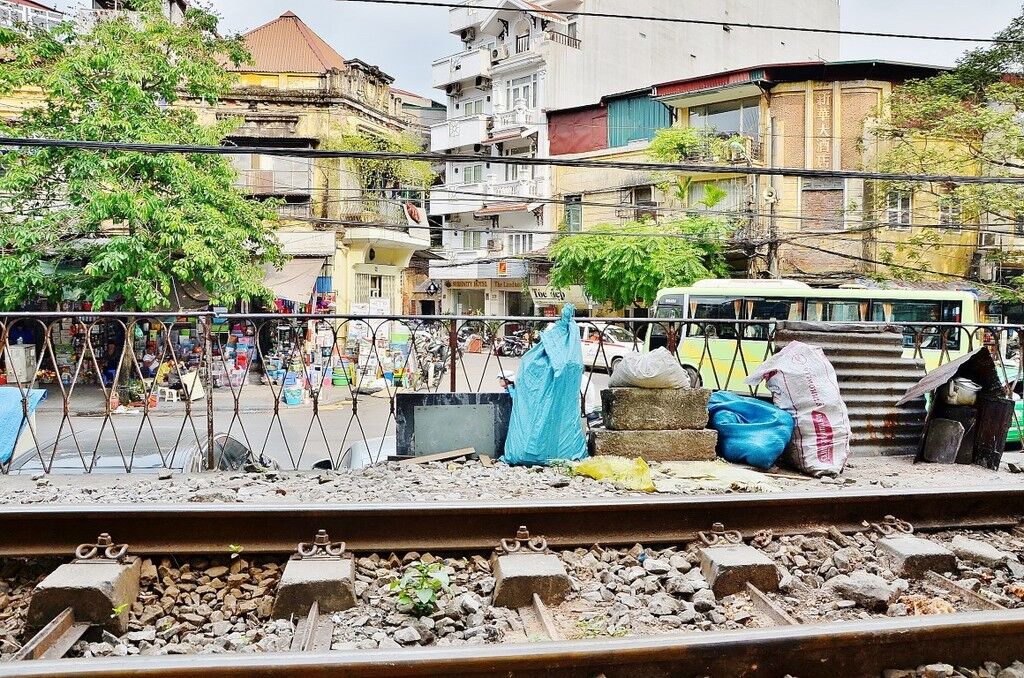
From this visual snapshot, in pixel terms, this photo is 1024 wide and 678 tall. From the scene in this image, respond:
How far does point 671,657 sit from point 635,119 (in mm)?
31522

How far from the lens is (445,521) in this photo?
162 inches

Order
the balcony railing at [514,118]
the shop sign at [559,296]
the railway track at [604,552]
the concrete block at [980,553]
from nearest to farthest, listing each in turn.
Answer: the railway track at [604,552]
the concrete block at [980,553]
the shop sign at [559,296]
the balcony railing at [514,118]

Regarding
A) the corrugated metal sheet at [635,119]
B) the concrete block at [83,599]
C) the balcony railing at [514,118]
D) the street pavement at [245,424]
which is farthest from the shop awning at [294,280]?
the concrete block at [83,599]

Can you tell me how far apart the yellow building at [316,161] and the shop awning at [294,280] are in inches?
9.0

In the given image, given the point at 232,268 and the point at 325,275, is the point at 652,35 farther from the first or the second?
the point at 232,268

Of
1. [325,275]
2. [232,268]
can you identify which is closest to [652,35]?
[325,275]

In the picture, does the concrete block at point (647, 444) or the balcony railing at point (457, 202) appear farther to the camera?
the balcony railing at point (457, 202)

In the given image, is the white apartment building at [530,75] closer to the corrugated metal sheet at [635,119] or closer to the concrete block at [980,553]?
the corrugated metal sheet at [635,119]

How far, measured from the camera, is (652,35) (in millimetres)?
38688

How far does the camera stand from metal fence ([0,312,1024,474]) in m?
6.59

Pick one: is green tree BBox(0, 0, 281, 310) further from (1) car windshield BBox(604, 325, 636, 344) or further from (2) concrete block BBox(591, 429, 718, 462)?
(2) concrete block BBox(591, 429, 718, 462)

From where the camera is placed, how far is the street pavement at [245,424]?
680cm

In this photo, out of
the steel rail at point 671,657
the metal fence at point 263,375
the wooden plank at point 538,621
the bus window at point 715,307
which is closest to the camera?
the steel rail at point 671,657

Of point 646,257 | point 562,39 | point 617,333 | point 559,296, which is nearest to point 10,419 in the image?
point 617,333
